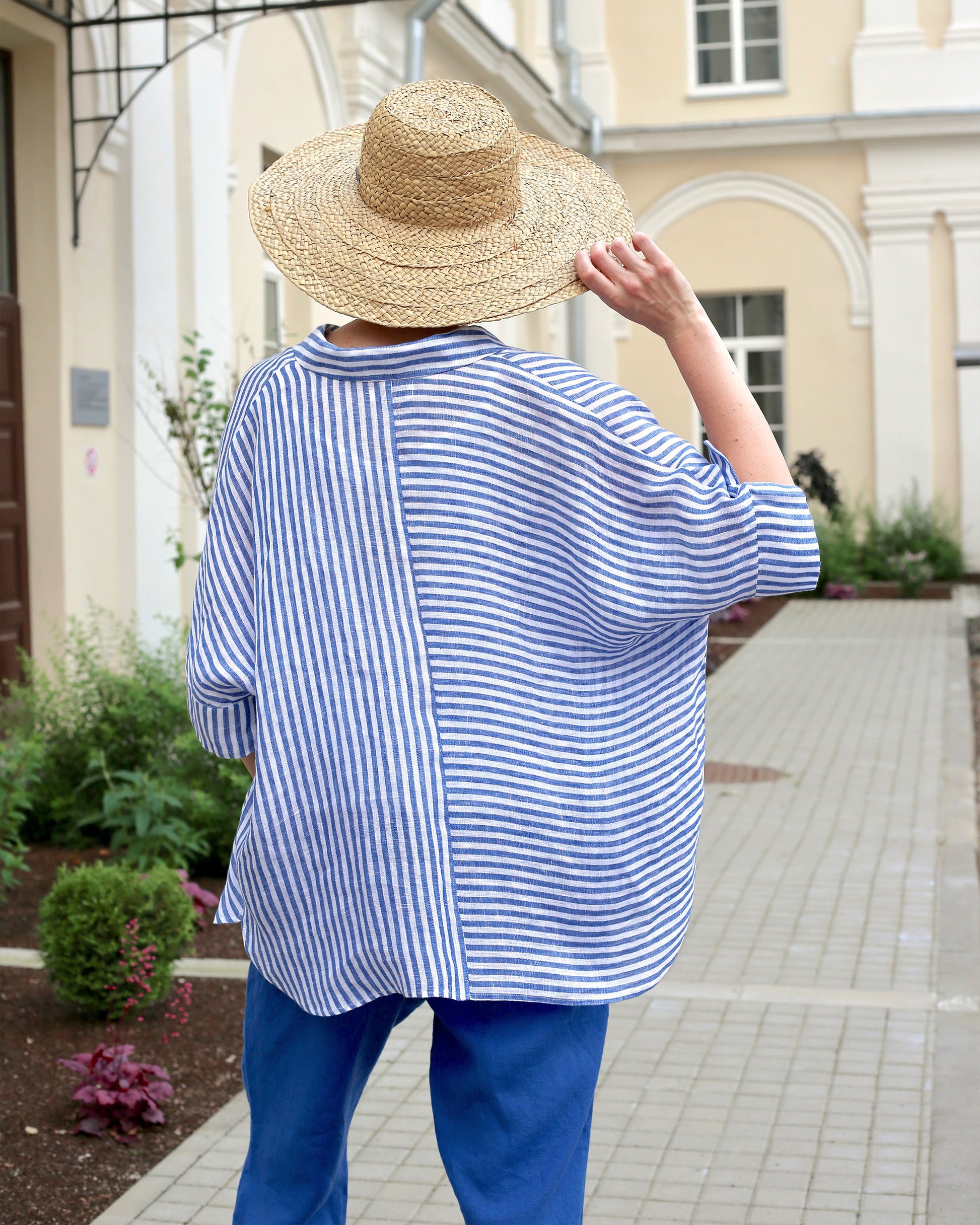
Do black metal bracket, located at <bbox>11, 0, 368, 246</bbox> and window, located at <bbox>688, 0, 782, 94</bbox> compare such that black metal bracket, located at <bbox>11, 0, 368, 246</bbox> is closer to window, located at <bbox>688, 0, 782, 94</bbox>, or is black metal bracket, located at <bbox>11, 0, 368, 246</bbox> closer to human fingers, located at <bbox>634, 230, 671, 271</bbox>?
human fingers, located at <bbox>634, 230, 671, 271</bbox>

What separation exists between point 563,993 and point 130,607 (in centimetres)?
667

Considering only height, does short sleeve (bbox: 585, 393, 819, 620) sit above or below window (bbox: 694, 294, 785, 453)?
below

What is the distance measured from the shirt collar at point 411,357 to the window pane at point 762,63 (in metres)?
18.7

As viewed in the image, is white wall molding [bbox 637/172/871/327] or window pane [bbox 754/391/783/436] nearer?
white wall molding [bbox 637/172/871/327]

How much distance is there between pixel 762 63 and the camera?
62.4ft

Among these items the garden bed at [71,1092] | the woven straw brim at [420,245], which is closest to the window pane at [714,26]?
the garden bed at [71,1092]

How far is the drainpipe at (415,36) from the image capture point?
11.4m

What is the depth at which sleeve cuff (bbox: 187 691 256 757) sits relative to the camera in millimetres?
1857

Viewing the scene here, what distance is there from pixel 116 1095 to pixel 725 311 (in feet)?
55.8

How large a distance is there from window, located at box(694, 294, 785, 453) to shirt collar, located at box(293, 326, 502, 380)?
57.6 feet

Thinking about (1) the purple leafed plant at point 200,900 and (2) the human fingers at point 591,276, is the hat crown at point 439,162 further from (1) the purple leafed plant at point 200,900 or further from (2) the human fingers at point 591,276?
(1) the purple leafed plant at point 200,900

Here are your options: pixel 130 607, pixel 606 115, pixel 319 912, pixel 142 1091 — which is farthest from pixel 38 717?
pixel 606 115

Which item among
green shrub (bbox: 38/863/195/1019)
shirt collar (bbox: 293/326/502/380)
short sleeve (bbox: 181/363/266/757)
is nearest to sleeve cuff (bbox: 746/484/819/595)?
shirt collar (bbox: 293/326/502/380)

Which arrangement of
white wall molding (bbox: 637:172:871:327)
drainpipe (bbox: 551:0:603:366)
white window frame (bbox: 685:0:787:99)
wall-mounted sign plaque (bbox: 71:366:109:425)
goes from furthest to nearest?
white window frame (bbox: 685:0:787:99) → white wall molding (bbox: 637:172:871:327) → drainpipe (bbox: 551:0:603:366) → wall-mounted sign plaque (bbox: 71:366:109:425)
